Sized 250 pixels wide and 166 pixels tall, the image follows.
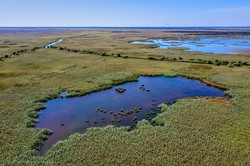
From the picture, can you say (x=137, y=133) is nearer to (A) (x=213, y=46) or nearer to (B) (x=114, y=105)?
(B) (x=114, y=105)

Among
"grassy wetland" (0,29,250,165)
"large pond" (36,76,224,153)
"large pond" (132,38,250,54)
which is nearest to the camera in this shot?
"grassy wetland" (0,29,250,165)

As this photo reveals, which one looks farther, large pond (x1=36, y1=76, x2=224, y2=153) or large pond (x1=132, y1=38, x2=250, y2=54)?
large pond (x1=132, y1=38, x2=250, y2=54)

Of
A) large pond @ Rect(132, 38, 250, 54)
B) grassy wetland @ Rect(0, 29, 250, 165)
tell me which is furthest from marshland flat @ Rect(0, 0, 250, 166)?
large pond @ Rect(132, 38, 250, 54)

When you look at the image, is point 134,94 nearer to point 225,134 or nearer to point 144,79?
point 144,79

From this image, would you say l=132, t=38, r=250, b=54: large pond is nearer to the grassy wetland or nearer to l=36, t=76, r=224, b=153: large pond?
the grassy wetland

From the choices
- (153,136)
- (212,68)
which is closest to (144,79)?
(212,68)

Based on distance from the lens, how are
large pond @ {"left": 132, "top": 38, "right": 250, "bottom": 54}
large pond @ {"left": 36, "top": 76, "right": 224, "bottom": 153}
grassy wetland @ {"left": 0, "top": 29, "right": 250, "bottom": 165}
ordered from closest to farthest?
grassy wetland @ {"left": 0, "top": 29, "right": 250, "bottom": 165}
large pond @ {"left": 36, "top": 76, "right": 224, "bottom": 153}
large pond @ {"left": 132, "top": 38, "right": 250, "bottom": 54}

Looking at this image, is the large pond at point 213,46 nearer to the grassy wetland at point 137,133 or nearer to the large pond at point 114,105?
the grassy wetland at point 137,133

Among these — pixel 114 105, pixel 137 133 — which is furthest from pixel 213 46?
pixel 137 133
